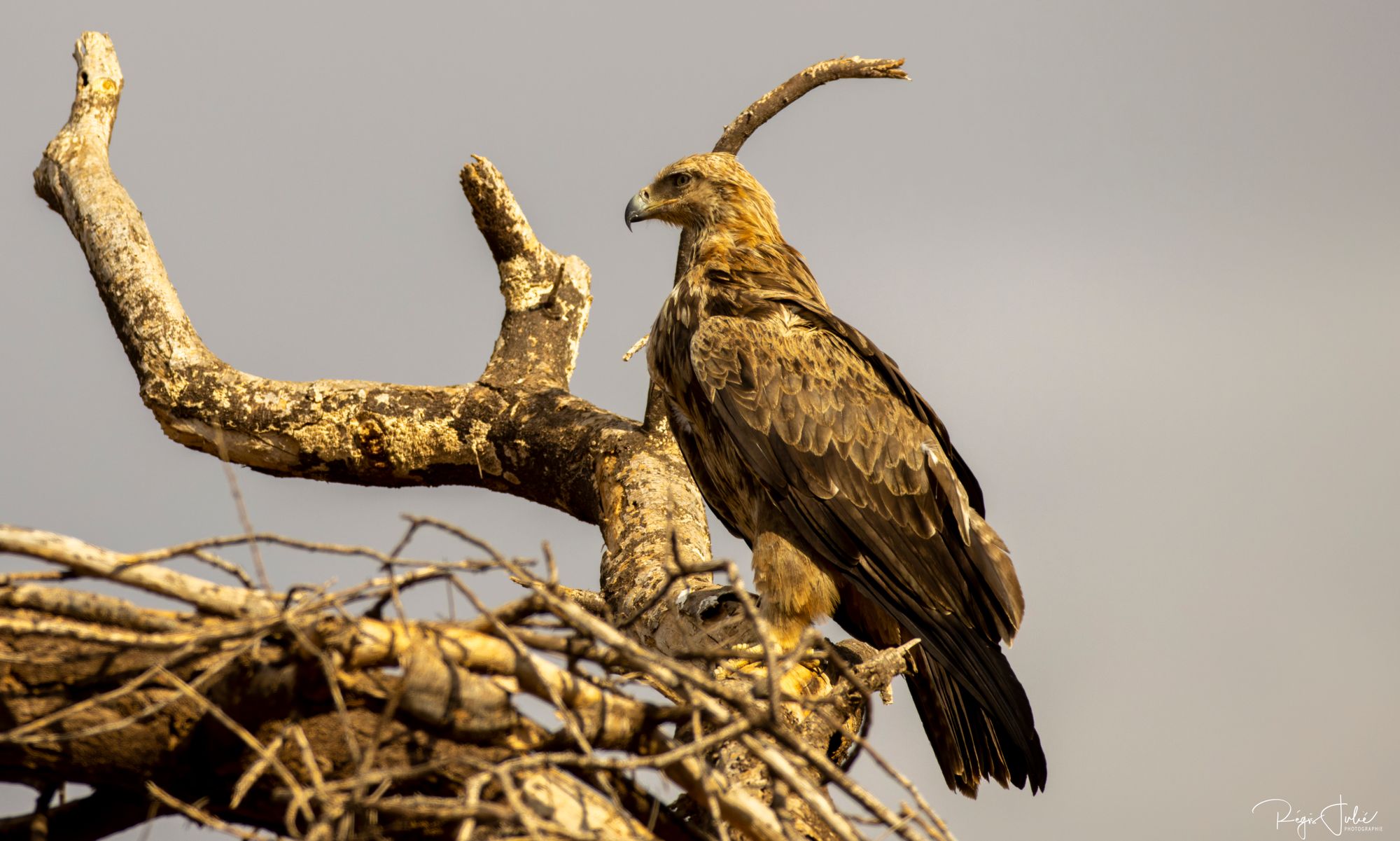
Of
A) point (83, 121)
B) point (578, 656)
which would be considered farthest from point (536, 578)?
point (83, 121)

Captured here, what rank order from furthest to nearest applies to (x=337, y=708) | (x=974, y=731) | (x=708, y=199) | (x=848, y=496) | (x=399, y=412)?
(x=708, y=199) → (x=399, y=412) → (x=848, y=496) → (x=974, y=731) → (x=337, y=708)

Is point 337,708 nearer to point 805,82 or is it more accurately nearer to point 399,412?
point 399,412

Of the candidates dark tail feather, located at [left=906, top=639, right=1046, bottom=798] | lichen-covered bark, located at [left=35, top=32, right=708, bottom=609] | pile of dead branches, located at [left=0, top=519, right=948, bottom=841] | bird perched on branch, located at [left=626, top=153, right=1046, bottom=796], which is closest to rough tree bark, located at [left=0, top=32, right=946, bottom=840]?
pile of dead branches, located at [left=0, top=519, right=948, bottom=841]

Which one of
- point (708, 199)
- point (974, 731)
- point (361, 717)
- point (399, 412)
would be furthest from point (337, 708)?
point (708, 199)

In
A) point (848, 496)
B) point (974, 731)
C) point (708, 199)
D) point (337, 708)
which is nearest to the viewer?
point (337, 708)

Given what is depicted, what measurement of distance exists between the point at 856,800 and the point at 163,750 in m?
1.31

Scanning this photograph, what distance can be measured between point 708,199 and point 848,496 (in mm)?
1862

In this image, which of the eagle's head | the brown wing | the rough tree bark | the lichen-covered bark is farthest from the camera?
the eagle's head

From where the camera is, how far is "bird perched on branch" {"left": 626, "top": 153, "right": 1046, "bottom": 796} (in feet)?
15.9

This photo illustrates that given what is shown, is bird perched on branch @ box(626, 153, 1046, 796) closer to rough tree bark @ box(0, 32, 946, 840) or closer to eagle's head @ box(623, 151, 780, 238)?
eagle's head @ box(623, 151, 780, 238)

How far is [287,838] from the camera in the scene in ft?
8.11

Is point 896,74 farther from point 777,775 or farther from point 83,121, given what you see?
point 777,775

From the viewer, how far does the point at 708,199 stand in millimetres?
6344

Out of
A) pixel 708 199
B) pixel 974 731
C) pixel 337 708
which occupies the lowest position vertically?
pixel 337 708
